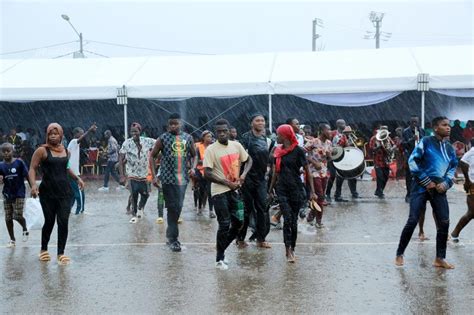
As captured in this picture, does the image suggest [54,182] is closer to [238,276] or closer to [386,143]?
[238,276]

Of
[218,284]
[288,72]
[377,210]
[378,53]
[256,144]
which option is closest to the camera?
[218,284]

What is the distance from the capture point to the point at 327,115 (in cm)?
2025

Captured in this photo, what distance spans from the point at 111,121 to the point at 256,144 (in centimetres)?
1396

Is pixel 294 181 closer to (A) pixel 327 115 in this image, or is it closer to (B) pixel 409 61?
(B) pixel 409 61

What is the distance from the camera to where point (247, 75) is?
16.4 meters

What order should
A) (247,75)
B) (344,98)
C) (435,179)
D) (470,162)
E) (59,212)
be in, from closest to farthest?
(435,179), (59,212), (470,162), (344,98), (247,75)

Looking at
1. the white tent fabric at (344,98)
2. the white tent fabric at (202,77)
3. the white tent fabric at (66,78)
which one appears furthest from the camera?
the white tent fabric at (66,78)

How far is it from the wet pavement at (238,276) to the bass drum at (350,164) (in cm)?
259

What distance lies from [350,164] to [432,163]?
17.9 feet

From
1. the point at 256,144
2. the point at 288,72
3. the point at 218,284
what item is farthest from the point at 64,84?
the point at 218,284

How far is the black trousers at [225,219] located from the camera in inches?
268

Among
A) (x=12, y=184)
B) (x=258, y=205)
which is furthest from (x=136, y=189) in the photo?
(x=258, y=205)

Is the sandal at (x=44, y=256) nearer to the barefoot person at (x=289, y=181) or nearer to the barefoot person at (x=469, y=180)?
the barefoot person at (x=289, y=181)

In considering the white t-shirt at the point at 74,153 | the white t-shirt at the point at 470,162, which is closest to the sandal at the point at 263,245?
the white t-shirt at the point at 470,162
